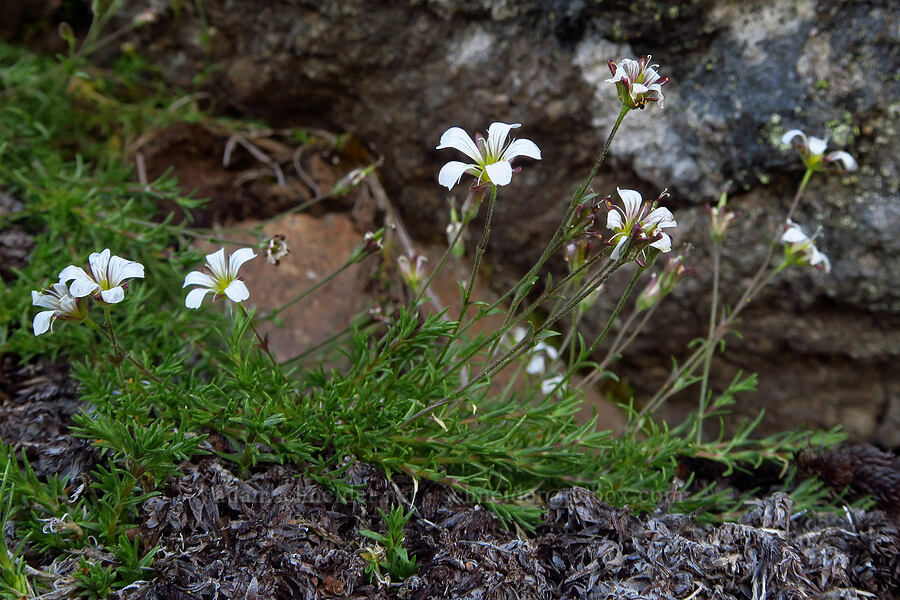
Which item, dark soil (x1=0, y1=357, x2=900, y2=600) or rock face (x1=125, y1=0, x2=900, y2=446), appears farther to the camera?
rock face (x1=125, y1=0, x2=900, y2=446)

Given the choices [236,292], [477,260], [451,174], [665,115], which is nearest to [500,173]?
[451,174]

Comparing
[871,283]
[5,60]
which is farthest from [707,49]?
[5,60]

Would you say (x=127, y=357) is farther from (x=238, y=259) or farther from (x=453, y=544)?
(x=453, y=544)

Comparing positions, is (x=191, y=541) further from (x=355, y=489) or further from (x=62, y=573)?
(x=355, y=489)

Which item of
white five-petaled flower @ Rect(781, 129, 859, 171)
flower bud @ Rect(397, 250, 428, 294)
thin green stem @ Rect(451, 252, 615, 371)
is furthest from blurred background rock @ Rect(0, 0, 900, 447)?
thin green stem @ Rect(451, 252, 615, 371)

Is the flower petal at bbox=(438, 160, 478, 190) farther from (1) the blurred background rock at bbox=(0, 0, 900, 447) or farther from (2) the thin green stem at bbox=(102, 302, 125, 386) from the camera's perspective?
(1) the blurred background rock at bbox=(0, 0, 900, 447)

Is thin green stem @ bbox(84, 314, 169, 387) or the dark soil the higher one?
thin green stem @ bbox(84, 314, 169, 387)

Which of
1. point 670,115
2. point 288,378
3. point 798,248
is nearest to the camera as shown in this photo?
point 288,378
